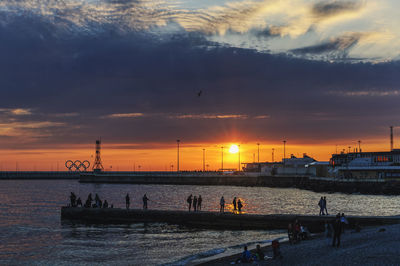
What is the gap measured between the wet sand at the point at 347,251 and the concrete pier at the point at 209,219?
752 centimetres

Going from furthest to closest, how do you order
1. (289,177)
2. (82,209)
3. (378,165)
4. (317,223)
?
(289,177) → (378,165) → (82,209) → (317,223)

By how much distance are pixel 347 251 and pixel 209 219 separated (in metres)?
21.4

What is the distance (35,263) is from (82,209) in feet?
69.5

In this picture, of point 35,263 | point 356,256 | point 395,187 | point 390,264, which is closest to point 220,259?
point 356,256

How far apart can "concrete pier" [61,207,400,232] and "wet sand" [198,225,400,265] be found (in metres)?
7.52

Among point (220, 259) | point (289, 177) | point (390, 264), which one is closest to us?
point (390, 264)

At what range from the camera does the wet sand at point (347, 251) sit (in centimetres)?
2259

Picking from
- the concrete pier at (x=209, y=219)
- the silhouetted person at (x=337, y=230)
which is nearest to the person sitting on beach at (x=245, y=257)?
the silhouetted person at (x=337, y=230)

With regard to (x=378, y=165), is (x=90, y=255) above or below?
below

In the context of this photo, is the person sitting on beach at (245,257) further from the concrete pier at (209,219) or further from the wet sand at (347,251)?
the concrete pier at (209,219)

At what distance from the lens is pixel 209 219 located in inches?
1779

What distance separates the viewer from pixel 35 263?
30844 millimetres

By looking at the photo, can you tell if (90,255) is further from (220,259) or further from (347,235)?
(347,235)

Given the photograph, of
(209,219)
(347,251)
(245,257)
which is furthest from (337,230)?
(209,219)
